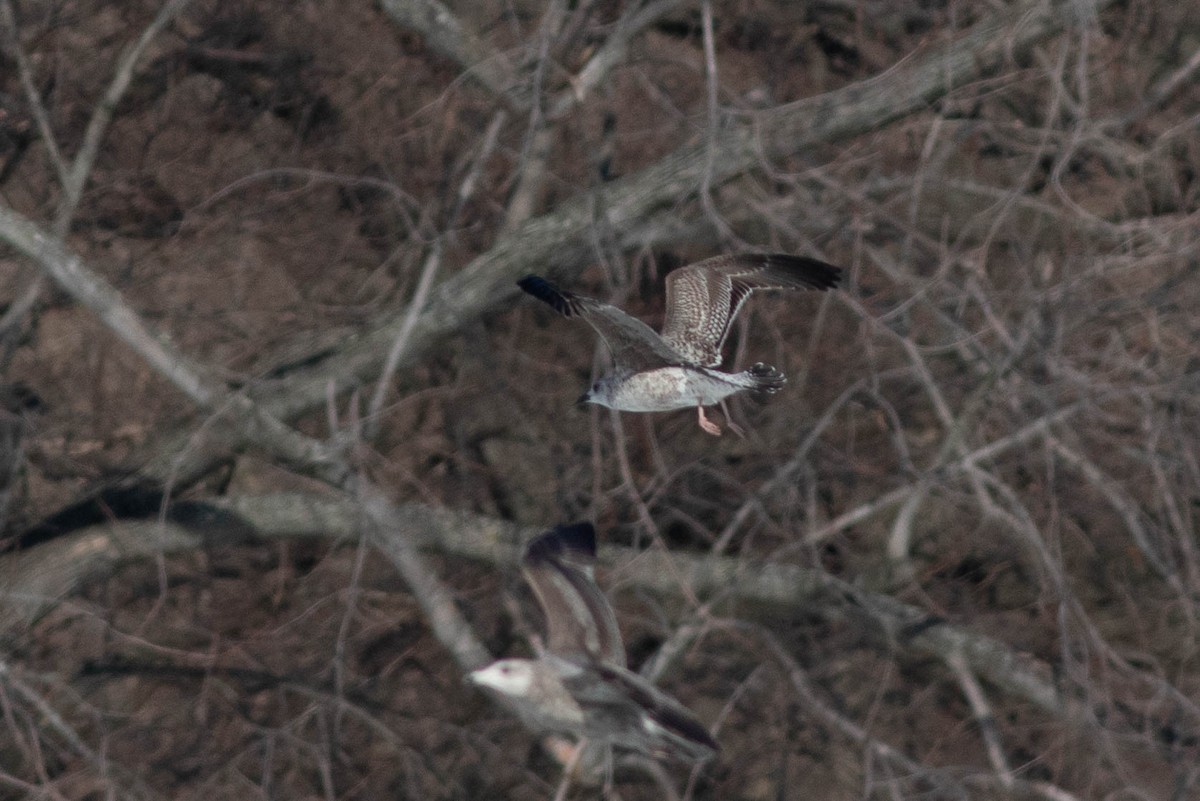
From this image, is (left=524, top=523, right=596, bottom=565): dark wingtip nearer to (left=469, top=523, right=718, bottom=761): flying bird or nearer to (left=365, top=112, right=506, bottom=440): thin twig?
(left=469, top=523, right=718, bottom=761): flying bird

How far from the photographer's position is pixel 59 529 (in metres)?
5.08

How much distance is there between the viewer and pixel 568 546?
3.25m

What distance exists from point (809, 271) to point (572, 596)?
76 cm

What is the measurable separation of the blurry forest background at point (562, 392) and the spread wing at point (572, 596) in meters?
1.49

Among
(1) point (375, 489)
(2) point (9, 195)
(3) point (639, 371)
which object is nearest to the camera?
(3) point (639, 371)

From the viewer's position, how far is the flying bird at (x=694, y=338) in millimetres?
2824

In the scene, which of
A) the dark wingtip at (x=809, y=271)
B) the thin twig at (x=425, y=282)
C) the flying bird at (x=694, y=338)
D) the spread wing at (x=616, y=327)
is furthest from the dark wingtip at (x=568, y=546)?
the thin twig at (x=425, y=282)

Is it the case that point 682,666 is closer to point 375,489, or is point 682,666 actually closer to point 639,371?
point 375,489

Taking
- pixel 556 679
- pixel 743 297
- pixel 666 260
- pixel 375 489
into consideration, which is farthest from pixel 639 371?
pixel 666 260

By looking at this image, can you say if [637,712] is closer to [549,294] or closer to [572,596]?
[572,596]

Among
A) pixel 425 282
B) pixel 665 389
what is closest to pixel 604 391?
pixel 665 389

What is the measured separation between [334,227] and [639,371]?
2.69m

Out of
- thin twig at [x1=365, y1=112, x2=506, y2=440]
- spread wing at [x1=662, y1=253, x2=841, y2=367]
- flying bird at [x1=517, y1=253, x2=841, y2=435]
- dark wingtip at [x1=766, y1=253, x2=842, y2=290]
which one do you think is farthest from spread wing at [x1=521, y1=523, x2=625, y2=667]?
thin twig at [x1=365, y1=112, x2=506, y2=440]

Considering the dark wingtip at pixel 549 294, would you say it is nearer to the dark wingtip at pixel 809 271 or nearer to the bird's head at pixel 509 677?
the dark wingtip at pixel 809 271
